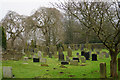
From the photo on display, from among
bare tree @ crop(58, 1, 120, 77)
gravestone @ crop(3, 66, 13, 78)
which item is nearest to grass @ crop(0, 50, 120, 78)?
gravestone @ crop(3, 66, 13, 78)

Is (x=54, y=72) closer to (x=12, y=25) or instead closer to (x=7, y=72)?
(x=7, y=72)

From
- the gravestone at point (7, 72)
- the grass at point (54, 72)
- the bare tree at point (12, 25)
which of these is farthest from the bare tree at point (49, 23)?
the gravestone at point (7, 72)

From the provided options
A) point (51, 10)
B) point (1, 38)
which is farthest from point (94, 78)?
point (51, 10)

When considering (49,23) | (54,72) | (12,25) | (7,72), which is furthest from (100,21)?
(12,25)

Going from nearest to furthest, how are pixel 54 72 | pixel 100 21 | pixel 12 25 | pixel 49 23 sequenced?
pixel 100 21 → pixel 54 72 → pixel 49 23 → pixel 12 25

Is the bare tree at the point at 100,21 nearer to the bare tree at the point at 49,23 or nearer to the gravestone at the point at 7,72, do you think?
the gravestone at the point at 7,72

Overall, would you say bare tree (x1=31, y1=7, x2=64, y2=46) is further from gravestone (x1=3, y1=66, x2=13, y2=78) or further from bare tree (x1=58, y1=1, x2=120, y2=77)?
gravestone (x1=3, y1=66, x2=13, y2=78)

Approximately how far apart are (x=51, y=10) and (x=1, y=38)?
1112 cm

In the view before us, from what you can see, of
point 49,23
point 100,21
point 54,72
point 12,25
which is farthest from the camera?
point 12,25

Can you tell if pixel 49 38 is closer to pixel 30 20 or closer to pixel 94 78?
pixel 30 20

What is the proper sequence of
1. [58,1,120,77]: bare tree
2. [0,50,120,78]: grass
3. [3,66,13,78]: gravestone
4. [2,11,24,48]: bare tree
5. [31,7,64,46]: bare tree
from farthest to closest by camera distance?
[2,11,24,48]: bare tree < [31,7,64,46]: bare tree < [0,50,120,78]: grass < [3,66,13,78]: gravestone < [58,1,120,77]: bare tree

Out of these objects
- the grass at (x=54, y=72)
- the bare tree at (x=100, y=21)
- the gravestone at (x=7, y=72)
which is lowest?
the grass at (x=54, y=72)

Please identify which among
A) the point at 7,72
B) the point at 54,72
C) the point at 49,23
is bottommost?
the point at 54,72

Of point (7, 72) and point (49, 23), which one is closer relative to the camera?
point (7, 72)
